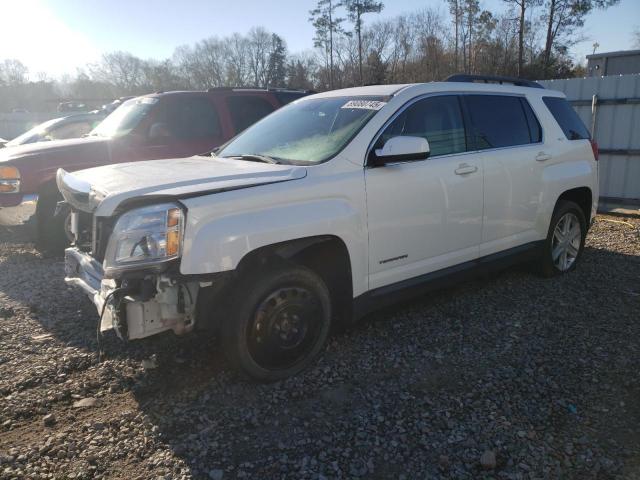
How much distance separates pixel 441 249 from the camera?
3.92m

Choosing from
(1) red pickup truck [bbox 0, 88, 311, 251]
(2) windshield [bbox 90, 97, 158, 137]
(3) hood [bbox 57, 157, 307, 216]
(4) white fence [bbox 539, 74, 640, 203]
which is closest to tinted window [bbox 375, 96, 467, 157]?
(3) hood [bbox 57, 157, 307, 216]

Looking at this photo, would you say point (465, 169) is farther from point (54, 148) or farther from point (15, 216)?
point (15, 216)

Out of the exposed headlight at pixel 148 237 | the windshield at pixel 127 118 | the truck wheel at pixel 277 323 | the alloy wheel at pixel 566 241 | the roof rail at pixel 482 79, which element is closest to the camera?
the exposed headlight at pixel 148 237

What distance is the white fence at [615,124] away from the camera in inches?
344

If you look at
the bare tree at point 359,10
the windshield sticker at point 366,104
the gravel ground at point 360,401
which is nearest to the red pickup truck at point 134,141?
the gravel ground at point 360,401

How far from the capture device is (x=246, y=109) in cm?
718

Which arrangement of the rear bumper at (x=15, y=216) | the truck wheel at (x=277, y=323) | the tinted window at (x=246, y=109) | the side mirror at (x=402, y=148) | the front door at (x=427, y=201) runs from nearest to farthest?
the truck wheel at (x=277, y=323)
the side mirror at (x=402, y=148)
the front door at (x=427, y=201)
the tinted window at (x=246, y=109)
the rear bumper at (x=15, y=216)

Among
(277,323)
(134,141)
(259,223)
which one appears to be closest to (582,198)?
(277,323)

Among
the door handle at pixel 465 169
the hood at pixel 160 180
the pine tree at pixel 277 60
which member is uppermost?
the pine tree at pixel 277 60

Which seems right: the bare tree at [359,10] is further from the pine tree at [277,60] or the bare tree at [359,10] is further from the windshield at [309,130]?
the windshield at [309,130]

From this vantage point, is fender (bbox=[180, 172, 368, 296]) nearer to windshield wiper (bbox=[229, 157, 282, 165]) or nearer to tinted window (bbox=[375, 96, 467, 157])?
windshield wiper (bbox=[229, 157, 282, 165])

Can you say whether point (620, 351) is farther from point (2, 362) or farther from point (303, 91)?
point (303, 91)

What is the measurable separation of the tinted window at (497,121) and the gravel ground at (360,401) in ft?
4.76

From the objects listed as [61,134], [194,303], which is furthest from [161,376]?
[61,134]
